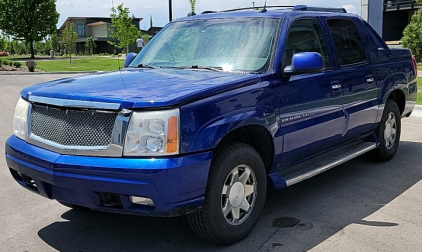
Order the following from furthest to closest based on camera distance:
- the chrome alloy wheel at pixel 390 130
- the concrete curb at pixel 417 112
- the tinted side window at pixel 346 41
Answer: the concrete curb at pixel 417 112 < the chrome alloy wheel at pixel 390 130 < the tinted side window at pixel 346 41

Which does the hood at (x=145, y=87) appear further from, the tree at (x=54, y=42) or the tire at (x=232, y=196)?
the tree at (x=54, y=42)

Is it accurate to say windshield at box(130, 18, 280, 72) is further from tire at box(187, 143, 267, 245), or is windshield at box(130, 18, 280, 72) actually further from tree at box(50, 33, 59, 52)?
tree at box(50, 33, 59, 52)

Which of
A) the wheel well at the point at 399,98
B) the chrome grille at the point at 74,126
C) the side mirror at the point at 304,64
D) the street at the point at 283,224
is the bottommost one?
the street at the point at 283,224

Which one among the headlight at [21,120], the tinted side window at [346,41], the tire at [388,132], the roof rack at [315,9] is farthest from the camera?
the tire at [388,132]

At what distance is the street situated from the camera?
4117mm

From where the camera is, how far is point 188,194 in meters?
3.57

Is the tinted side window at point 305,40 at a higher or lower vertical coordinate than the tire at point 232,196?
higher

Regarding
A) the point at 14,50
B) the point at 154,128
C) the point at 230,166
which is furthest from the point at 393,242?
the point at 14,50

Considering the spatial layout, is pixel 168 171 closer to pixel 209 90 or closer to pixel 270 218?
pixel 209 90

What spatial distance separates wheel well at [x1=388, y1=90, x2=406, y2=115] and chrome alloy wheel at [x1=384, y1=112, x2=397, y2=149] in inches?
10.7

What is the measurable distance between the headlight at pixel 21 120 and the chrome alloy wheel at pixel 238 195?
1.73 metres

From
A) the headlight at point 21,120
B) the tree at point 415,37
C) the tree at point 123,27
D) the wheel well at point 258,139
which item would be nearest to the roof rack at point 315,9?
the wheel well at point 258,139

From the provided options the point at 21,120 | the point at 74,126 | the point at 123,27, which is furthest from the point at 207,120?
the point at 123,27

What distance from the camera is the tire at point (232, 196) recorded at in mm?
3791
